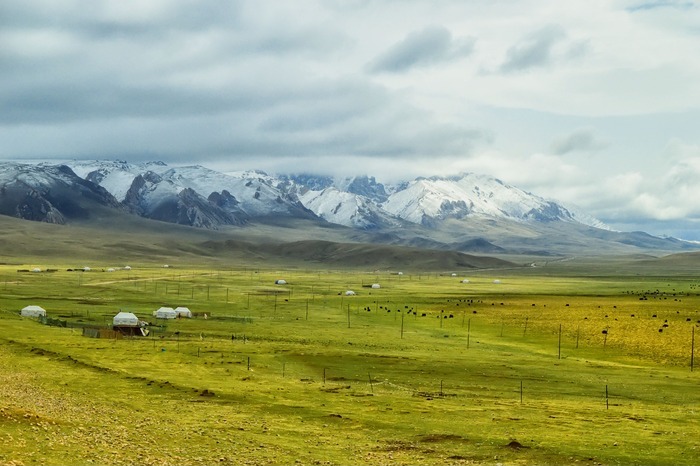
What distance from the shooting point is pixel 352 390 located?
5766cm

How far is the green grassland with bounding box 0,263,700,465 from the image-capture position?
119ft

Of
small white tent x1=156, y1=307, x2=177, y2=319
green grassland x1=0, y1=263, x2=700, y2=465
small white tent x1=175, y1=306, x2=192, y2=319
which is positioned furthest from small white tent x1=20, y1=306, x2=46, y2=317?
small white tent x1=175, y1=306, x2=192, y2=319

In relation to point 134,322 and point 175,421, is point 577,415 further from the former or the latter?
point 134,322

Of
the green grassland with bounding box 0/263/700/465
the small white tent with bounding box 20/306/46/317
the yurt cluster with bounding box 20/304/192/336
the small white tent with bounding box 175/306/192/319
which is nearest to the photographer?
the green grassland with bounding box 0/263/700/465

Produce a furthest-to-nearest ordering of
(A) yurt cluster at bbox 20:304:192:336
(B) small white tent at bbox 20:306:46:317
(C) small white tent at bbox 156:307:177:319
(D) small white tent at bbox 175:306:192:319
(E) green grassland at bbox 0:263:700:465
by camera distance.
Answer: (D) small white tent at bbox 175:306:192:319 < (C) small white tent at bbox 156:307:177:319 < (B) small white tent at bbox 20:306:46:317 < (A) yurt cluster at bbox 20:304:192:336 < (E) green grassland at bbox 0:263:700:465

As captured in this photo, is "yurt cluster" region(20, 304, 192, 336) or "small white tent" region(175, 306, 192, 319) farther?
"small white tent" region(175, 306, 192, 319)

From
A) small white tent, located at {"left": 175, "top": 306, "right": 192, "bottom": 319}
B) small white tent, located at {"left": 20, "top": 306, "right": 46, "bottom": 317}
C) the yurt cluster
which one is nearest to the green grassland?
small white tent, located at {"left": 175, "top": 306, "right": 192, "bottom": 319}

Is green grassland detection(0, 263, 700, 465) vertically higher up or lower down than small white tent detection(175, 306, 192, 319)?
higher up

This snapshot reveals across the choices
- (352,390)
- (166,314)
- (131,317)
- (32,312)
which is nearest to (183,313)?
(166,314)

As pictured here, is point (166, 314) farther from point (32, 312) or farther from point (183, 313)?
point (32, 312)

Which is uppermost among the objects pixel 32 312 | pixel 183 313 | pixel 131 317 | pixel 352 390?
pixel 352 390

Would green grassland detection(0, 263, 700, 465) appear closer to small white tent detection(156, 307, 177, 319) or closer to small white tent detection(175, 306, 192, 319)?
small white tent detection(175, 306, 192, 319)

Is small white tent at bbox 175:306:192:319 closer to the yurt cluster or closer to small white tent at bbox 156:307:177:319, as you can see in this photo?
the yurt cluster

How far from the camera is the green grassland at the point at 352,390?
36.2m
